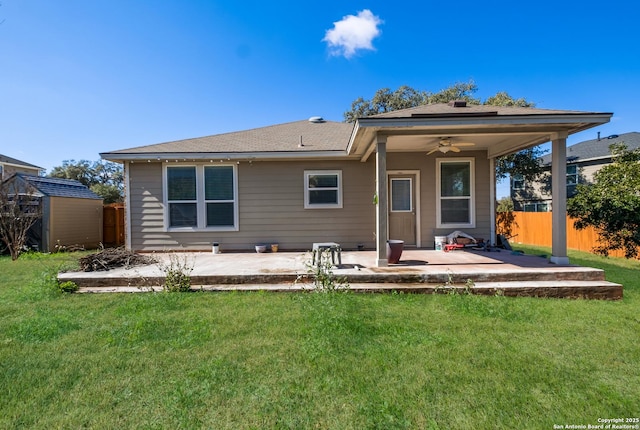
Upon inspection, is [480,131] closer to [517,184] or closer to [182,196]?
[182,196]

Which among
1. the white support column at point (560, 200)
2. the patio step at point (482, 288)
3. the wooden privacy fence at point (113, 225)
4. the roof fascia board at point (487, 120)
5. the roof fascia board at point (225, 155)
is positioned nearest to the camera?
the patio step at point (482, 288)

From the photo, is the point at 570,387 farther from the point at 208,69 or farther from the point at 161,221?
the point at 208,69

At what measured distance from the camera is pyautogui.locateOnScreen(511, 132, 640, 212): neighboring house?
688 inches

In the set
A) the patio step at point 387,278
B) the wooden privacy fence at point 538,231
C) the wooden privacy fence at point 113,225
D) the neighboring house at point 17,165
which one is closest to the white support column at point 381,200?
the patio step at point 387,278

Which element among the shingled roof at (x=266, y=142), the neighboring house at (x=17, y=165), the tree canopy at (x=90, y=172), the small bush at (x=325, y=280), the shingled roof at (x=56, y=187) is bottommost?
the small bush at (x=325, y=280)

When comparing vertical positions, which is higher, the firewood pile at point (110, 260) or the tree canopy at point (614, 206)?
Result: the tree canopy at point (614, 206)

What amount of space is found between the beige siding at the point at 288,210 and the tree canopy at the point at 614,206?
8.87 ft

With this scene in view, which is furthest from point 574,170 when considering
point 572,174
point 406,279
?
point 406,279

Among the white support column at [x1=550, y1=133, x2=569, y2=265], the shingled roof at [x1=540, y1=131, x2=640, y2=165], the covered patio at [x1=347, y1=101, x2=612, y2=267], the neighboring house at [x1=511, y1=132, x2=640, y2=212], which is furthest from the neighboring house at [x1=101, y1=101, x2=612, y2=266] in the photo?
the shingled roof at [x1=540, y1=131, x2=640, y2=165]

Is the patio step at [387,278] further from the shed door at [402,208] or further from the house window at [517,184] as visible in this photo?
the house window at [517,184]

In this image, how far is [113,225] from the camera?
12.6 meters

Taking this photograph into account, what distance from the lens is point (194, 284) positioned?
4984mm

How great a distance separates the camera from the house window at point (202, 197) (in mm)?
7961

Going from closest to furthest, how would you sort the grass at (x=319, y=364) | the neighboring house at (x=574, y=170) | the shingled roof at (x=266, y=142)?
the grass at (x=319, y=364) → the shingled roof at (x=266, y=142) → the neighboring house at (x=574, y=170)
